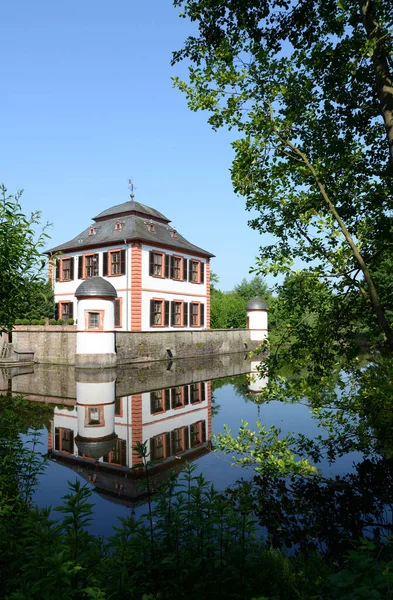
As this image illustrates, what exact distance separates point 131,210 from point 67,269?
6081 millimetres

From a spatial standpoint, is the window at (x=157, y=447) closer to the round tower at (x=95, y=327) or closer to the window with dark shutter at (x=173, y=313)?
the round tower at (x=95, y=327)

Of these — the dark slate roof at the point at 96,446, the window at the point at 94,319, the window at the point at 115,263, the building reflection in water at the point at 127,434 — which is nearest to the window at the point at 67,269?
the window at the point at 115,263

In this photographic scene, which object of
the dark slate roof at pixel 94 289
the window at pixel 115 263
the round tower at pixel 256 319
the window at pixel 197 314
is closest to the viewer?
the dark slate roof at pixel 94 289

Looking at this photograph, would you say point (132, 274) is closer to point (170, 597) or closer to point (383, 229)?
point (383, 229)

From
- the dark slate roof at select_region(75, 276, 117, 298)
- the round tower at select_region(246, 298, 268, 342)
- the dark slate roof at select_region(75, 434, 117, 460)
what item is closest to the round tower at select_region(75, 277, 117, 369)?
the dark slate roof at select_region(75, 276, 117, 298)

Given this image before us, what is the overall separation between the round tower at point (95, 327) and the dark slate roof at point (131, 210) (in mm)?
8707

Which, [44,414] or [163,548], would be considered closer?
[163,548]

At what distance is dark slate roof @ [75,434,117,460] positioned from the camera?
8966 mm

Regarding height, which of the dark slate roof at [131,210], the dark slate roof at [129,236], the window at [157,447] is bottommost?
the window at [157,447]

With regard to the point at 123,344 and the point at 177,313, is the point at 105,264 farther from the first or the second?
the point at 123,344

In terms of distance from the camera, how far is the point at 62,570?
7.42 ft

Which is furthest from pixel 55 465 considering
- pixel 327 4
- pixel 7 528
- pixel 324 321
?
pixel 327 4

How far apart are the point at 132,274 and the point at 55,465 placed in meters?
20.3

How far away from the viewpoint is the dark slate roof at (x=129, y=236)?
28.4 m
